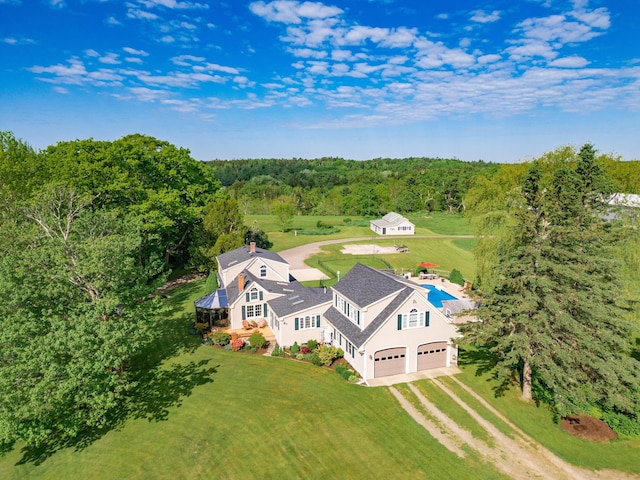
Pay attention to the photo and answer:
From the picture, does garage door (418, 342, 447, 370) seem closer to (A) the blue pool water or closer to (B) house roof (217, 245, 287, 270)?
(A) the blue pool water

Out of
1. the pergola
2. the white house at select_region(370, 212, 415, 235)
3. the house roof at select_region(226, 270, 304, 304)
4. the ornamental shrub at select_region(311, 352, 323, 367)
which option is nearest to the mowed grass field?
the white house at select_region(370, 212, 415, 235)

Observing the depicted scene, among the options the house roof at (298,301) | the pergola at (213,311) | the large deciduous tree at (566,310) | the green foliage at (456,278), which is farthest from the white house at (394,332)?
the green foliage at (456,278)

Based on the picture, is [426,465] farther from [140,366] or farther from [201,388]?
[140,366]

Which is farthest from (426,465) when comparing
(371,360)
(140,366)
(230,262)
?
(230,262)

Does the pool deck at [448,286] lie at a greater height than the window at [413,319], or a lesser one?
lesser

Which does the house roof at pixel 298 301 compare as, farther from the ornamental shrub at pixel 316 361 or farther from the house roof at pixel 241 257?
the house roof at pixel 241 257

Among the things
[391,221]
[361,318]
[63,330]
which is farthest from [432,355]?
[391,221]
